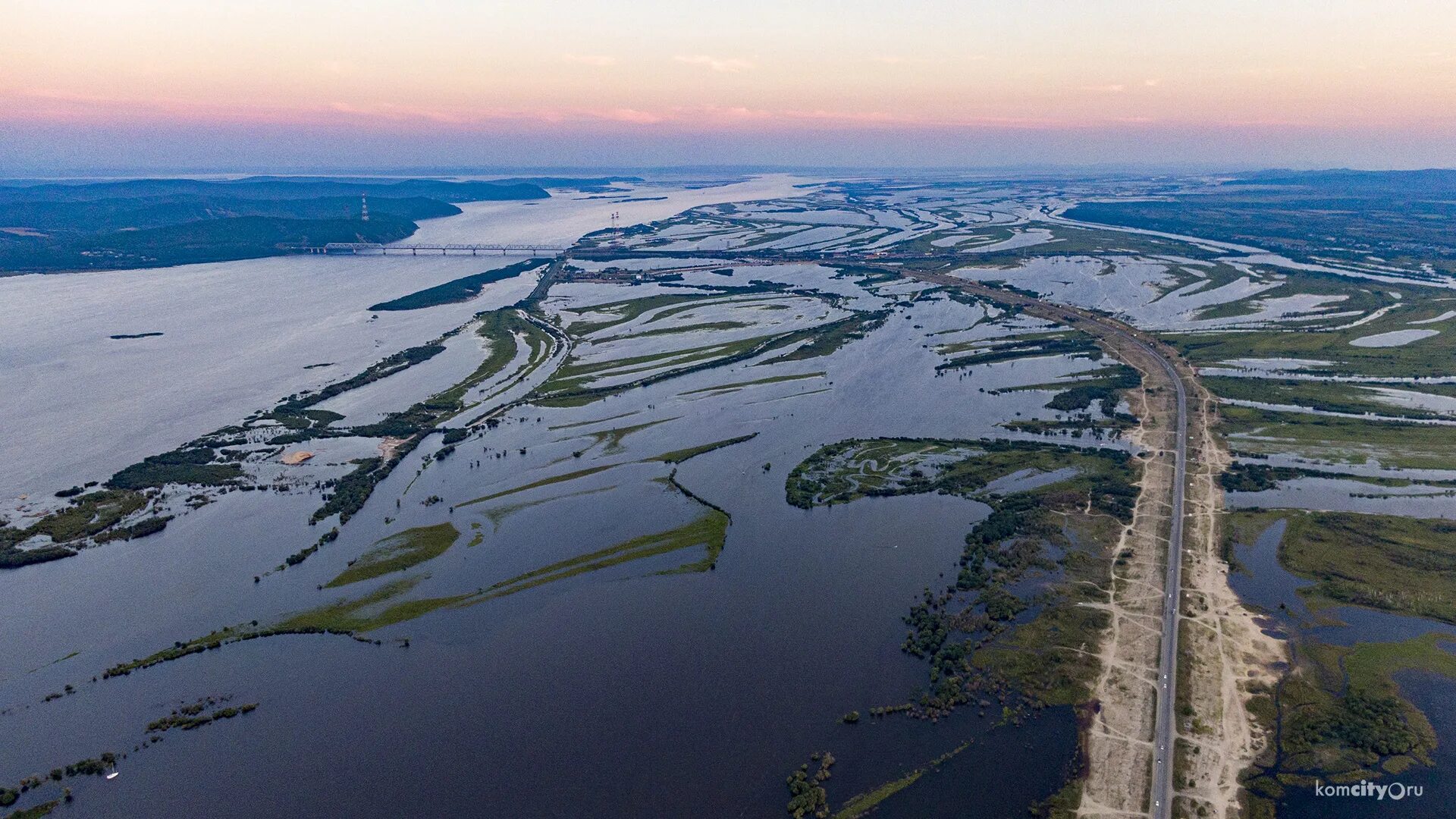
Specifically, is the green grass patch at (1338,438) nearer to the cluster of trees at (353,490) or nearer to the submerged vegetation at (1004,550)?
the submerged vegetation at (1004,550)

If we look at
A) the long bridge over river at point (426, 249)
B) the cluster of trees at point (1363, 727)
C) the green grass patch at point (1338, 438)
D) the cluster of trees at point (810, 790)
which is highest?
the long bridge over river at point (426, 249)

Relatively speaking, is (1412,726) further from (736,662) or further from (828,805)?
(736,662)

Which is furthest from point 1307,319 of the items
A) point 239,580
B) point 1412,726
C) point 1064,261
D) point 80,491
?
point 80,491

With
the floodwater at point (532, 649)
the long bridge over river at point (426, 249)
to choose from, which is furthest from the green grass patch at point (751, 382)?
Answer: the long bridge over river at point (426, 249)

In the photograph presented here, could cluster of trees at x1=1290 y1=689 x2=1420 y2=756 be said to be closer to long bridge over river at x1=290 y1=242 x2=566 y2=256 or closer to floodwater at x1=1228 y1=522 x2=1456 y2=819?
floodwater at x1=1228 y1=522 x2=1456 y2=819

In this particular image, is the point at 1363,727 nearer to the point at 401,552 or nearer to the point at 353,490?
the point at 401,552

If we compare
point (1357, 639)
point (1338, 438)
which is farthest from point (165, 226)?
point (1357, 639)
